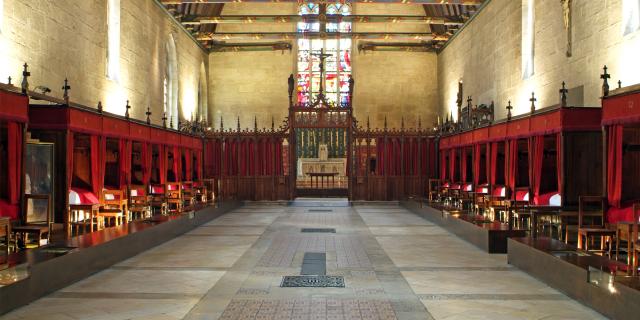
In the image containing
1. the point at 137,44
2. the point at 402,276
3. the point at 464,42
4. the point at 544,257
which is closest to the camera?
the point at 544,257

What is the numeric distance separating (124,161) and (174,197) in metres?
2.38

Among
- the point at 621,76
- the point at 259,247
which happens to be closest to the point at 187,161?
the point at 259,247

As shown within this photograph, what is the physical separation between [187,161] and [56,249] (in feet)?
39.6

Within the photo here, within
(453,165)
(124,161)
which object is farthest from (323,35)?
(124,161)

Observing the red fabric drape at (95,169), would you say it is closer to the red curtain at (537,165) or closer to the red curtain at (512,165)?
the red curtain at (537,165)

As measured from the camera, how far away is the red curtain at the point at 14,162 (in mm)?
8852

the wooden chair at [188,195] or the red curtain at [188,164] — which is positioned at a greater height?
the red curtain at [188,164]

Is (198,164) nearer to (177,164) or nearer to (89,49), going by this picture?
(177,164)

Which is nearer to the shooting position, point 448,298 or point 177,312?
point 177,312

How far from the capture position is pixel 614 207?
9.23 meters

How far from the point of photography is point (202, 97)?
27500 millimetres

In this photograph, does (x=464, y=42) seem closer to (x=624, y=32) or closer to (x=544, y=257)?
(x=624, y=32)

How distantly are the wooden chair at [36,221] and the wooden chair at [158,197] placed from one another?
3.38 meters

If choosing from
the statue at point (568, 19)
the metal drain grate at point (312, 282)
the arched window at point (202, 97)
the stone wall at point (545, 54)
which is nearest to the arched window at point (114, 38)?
the arched window at point (202, 97)
